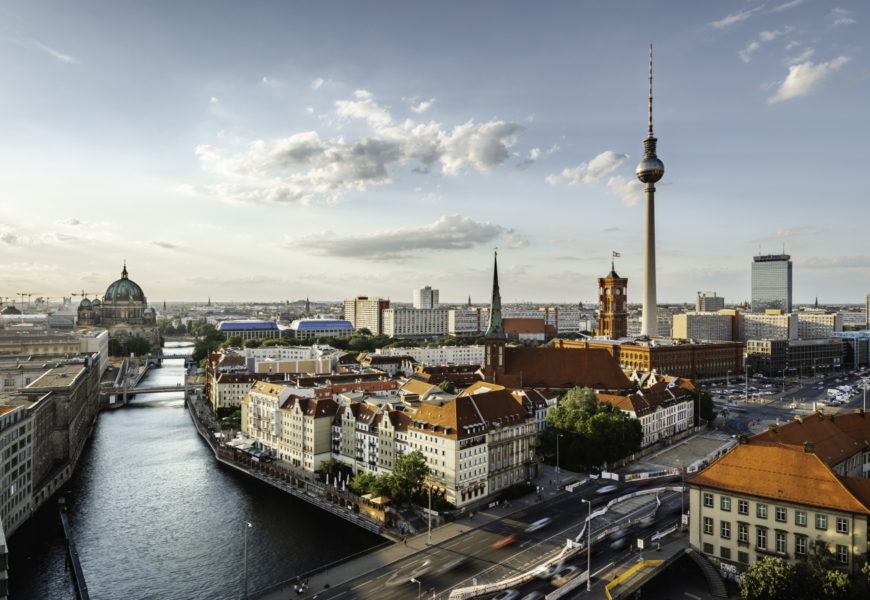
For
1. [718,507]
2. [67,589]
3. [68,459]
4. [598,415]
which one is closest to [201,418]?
[68,459]

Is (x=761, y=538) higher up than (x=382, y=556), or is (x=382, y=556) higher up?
(x=761, y=538)

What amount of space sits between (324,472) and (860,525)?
5227 centimetres

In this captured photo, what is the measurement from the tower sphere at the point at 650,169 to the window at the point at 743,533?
116m

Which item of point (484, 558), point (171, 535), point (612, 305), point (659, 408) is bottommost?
point (171, 535)

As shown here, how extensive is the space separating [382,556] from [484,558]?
8204 mm

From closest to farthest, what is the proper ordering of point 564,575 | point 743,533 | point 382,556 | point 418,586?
point 743,533 → point 418,586 → point 564,575 → point 382,556

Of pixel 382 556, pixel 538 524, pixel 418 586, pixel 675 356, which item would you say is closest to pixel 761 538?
pixel 538 524

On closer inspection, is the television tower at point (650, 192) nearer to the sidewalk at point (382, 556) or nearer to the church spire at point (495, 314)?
the church spire at point (495, 314)

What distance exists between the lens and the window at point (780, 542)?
39.0 m

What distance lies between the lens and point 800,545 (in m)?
38.4

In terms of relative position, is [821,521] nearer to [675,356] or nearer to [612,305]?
[675,356]

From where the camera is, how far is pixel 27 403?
2562 inches

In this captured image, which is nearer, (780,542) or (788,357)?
(780,542)

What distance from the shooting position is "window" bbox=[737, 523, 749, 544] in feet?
133
